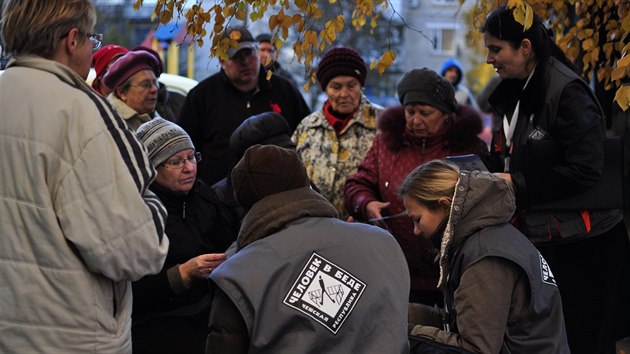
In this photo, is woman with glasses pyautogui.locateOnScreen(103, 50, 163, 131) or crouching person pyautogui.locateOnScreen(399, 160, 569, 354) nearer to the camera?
crouching person pyautogui.locateOnScreen(399, 160, 569, 354)

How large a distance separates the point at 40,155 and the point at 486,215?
1.71 meters

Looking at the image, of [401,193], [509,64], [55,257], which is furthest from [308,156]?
[55,257]

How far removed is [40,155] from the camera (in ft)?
10.2

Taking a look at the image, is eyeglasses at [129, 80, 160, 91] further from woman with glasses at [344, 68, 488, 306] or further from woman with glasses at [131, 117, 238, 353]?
woman with glasses at [344, 68, 488, 306]

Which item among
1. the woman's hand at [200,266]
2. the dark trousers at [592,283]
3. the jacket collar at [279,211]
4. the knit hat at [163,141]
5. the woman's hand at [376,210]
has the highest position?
the jacket collar at [279,211]

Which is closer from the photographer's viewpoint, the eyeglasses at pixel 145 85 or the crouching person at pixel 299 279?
the crouching person at pixel 299 279

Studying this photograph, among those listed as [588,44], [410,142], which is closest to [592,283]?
[410,142]

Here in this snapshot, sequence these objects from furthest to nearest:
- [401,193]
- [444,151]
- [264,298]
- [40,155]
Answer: [444,151]
[401,193]
[264,298]
[40,155]

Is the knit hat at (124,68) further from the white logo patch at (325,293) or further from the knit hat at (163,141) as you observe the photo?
the white logo patch at (325,293)

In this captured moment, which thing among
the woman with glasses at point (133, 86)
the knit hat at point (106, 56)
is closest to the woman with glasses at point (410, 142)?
the woman with glasses at point (133, 86)

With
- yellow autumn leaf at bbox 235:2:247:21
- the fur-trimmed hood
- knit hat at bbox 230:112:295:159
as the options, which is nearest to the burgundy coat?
the fur-trimmed hood

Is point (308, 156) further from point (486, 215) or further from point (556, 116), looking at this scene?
point (486, 215)

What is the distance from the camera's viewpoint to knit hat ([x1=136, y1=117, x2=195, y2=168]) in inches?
187

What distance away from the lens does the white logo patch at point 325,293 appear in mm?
3334
